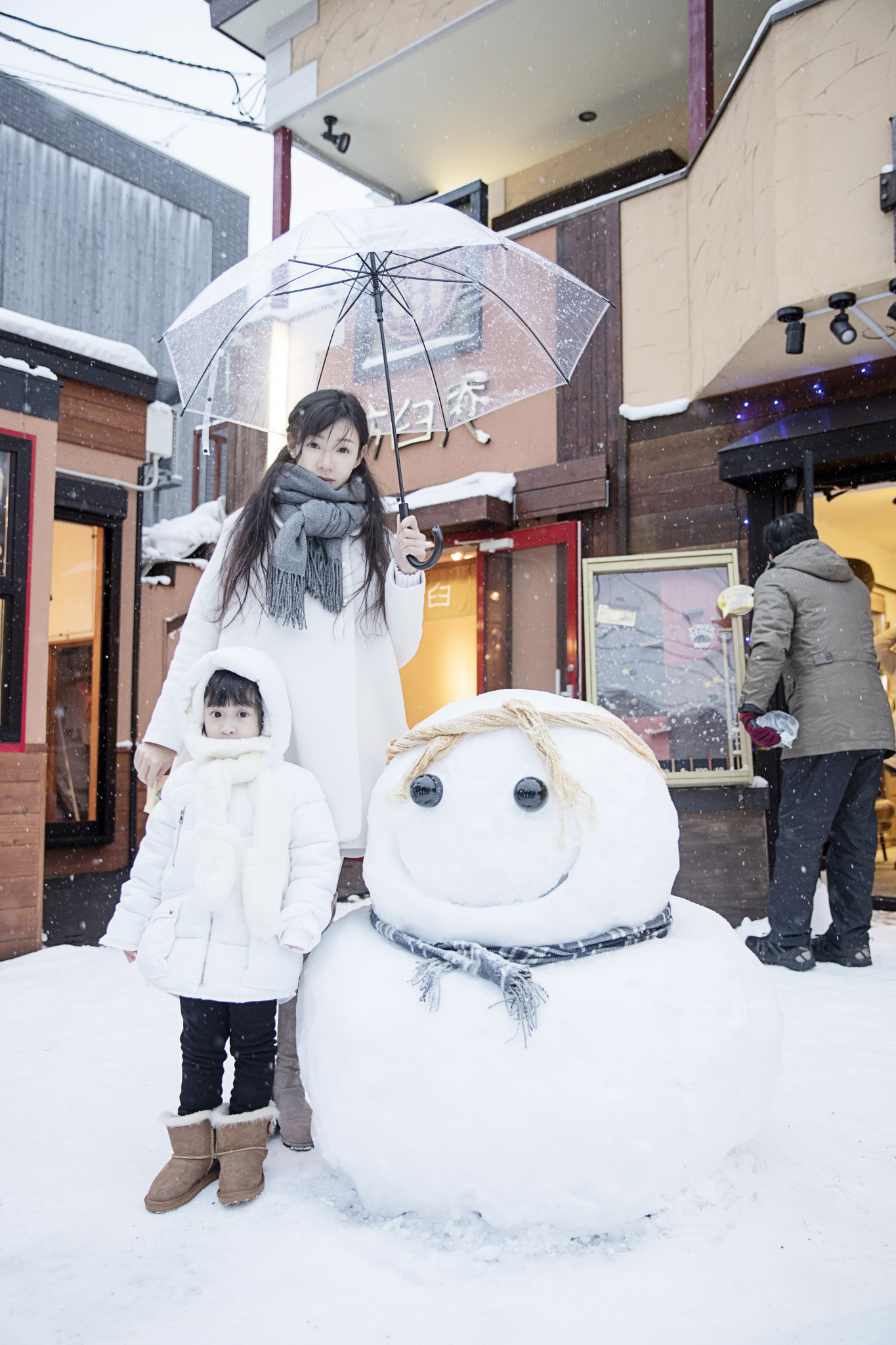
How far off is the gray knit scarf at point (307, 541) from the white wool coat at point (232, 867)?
0.61ft

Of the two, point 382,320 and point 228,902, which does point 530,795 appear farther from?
point 382,320

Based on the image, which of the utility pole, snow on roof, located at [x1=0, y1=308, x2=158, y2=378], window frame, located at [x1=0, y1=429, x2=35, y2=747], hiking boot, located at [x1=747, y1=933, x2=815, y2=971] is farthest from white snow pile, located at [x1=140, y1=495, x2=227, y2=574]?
hiking boot, located at [x1=747, y1=933, x2=815, y2=971]

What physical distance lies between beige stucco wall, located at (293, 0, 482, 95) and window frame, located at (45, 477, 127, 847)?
4.07 m

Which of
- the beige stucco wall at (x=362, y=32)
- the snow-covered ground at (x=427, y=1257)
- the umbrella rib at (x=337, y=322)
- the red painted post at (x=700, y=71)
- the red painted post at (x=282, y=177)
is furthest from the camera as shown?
the red painted post at (x=282, y=177)

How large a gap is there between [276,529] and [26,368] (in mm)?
2943

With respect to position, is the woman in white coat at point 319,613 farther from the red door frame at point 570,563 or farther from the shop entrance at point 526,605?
the red door frame at point 570,563

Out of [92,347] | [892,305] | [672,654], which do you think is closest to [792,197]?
[892,305]

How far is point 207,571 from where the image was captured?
2385 mm

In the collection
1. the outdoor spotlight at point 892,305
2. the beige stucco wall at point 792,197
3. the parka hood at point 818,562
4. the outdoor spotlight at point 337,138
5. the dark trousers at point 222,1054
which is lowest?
the dark trousers at point 222,1054

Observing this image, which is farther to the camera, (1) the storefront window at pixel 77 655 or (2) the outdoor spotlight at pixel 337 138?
(2) the outdoor spotlight at pixel 337 138

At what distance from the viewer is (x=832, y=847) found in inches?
161

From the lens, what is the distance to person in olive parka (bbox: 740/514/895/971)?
3908 mm

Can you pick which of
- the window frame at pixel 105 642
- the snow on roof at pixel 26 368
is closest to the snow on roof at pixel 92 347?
the window frame at pixel 105 642

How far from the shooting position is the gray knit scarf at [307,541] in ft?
7.18
